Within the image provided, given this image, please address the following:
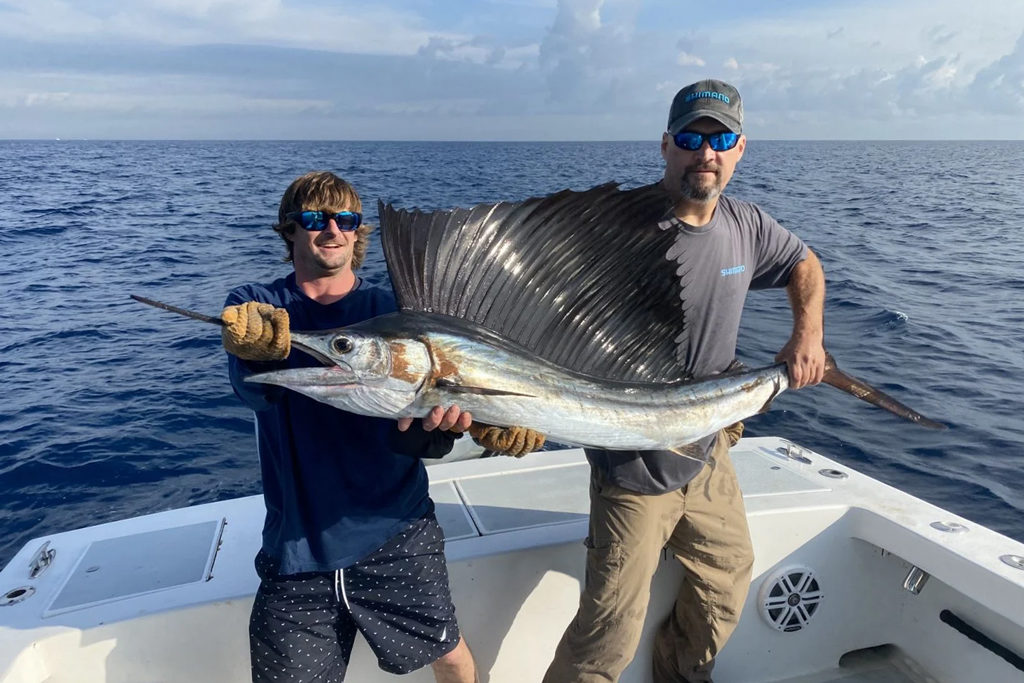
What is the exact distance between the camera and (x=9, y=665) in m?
1.56

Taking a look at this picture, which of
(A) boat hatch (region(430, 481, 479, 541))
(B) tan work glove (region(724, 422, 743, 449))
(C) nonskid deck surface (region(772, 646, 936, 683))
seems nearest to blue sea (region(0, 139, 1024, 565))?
(C) nonskid deck surface (region(772, 646, 936, 683))

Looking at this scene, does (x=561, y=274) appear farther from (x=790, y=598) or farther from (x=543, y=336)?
(x=790, y=598)

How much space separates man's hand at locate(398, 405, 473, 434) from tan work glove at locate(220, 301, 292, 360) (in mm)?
307

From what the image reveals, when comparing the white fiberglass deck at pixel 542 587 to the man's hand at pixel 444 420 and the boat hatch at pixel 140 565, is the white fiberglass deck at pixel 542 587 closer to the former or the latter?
the boat hatch at pixel 140 565

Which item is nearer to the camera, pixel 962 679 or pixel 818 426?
pixel 962 679

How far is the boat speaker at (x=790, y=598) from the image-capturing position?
2.27 meters

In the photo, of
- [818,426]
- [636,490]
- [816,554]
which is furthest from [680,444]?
[818,426]

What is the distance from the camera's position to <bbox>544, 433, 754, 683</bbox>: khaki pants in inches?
72.4

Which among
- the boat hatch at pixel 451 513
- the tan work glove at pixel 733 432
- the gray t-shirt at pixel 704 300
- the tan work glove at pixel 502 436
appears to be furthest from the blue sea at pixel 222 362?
the tan work glove at pixel 502 436

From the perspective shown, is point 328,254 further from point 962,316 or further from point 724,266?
point 962,316

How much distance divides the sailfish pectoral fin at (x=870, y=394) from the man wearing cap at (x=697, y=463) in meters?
0.04

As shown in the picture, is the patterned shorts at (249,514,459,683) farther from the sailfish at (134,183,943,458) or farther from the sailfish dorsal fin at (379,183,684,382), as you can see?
the sailfish dorsal fin at (379,183,684,382)

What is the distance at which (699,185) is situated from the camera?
5.97ft

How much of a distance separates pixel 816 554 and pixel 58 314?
28.0ft
